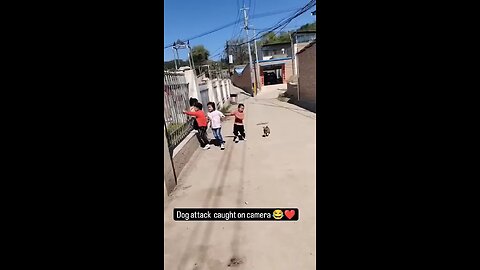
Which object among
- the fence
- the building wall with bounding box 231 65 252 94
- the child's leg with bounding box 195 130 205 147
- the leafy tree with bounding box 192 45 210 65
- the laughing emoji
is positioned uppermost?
the leafy tree with bounding box 192 45 210 65

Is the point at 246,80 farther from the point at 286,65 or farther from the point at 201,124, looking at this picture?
the point at 201,124

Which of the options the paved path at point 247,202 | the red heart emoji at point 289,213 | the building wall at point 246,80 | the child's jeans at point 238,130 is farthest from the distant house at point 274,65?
the red heart emoji at point 289,213

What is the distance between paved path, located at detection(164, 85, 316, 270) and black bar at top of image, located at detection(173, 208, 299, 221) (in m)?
0.08

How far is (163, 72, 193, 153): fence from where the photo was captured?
465 cm

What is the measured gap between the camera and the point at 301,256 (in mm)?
2074

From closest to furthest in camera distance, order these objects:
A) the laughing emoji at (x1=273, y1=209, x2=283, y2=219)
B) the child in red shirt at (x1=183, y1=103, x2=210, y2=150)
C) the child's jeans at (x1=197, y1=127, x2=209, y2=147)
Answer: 1. the laughing emoji at (x1=273, y1=209, x2=283, y2=219)
2. the child in red shirt at (x1=183, y1=103, x2=210, y2=150)
3. the child's jeans at (x1=197, y1=127, x2=209, y2=147)

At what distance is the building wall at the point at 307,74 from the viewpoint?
10.6 meters

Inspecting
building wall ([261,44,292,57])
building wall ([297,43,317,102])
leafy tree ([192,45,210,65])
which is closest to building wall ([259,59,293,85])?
leafy tree ([192,45,210,65])

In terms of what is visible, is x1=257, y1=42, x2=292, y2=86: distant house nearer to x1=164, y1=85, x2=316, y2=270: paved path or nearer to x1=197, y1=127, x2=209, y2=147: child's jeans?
x1=197, y1=127, x2=209, y2=147: child's jeans

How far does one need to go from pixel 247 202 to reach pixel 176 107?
310 centimetres

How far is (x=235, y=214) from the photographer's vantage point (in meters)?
2.77

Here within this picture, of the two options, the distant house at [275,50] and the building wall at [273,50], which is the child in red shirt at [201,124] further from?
the building wall at [273,50]
